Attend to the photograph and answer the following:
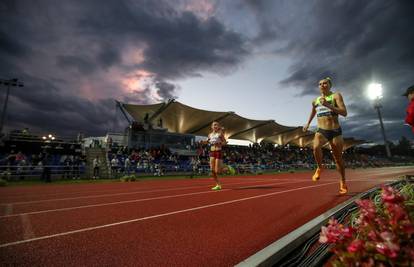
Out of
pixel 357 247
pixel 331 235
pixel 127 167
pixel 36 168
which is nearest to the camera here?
pixel 357 247

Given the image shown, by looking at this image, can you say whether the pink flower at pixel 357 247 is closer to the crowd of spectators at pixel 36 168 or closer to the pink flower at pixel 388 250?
the pink flower at pixel 388 250

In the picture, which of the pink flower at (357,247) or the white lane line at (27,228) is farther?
the white lane line at (27,228)

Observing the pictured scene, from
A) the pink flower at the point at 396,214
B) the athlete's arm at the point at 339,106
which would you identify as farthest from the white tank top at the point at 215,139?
the pink flower at the point at 396,214

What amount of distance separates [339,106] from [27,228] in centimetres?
597

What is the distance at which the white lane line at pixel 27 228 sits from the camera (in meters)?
2.68

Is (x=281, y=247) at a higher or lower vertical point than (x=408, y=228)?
lower

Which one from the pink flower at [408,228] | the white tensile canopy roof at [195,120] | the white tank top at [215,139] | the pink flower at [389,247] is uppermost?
the white tensile canopy roof at [195,120]

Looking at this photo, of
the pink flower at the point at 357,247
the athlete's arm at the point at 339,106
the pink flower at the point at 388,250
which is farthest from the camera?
the athlete's arm at the point at 339,106

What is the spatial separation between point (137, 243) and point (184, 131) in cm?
4323

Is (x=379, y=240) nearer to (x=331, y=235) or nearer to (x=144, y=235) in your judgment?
(x=331, y=235)

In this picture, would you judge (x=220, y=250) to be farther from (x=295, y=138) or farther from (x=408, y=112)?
(x=295, y=138)

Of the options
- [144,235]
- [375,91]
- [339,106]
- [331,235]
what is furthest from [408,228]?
[375,91]

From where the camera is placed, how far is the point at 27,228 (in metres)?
3.03

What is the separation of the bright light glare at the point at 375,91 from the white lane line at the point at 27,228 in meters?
55.0
